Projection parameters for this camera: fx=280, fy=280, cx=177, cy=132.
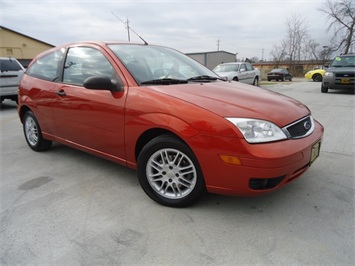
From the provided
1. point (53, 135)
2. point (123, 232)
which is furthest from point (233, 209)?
point (53, 135)

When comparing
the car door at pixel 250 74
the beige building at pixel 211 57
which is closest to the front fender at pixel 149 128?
the car door at pixel 250 74

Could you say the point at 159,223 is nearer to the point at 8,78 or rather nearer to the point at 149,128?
the point at 149,128

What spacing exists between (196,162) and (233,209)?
0.62 meters

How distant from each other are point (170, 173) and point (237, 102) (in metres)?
0.89

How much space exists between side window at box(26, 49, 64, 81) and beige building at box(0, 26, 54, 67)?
26718mm

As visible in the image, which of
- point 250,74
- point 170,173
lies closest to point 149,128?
point 170,173

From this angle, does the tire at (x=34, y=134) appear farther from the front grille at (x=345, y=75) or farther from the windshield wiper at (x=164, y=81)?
the front grille at (x=345, y=75)

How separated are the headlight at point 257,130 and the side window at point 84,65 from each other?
142 cm

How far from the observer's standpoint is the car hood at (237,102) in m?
2.35

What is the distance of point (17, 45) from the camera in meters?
28.2

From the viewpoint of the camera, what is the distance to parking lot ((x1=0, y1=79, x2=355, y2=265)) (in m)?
2.01

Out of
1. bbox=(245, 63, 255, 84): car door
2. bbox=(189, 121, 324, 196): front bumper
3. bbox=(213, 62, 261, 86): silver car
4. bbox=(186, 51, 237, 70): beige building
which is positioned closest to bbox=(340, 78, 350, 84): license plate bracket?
bbox=(213, 62, 261, 86): silver car

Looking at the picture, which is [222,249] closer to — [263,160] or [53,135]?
[263,160]

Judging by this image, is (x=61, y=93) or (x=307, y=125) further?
(x=61, y=93)
